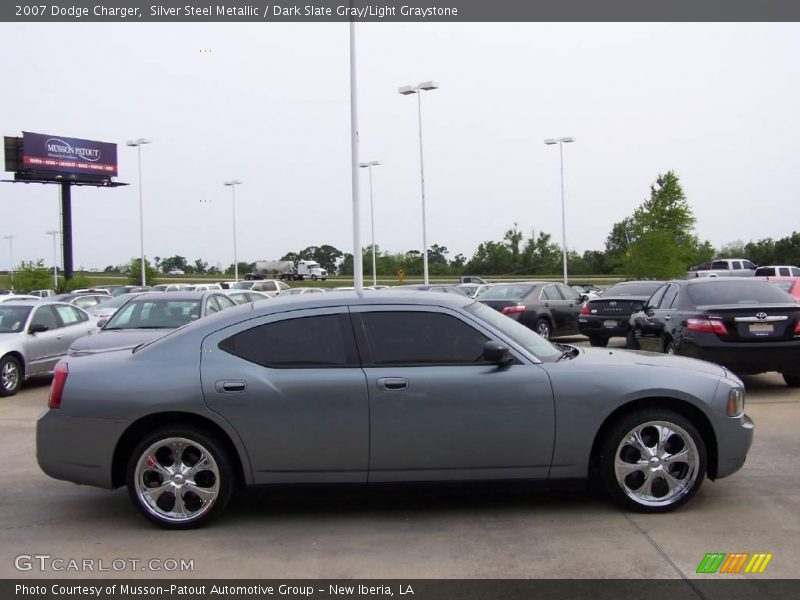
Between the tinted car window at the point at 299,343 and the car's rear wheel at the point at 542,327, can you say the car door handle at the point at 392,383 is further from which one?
the car's rear wheel at the point at 542,327

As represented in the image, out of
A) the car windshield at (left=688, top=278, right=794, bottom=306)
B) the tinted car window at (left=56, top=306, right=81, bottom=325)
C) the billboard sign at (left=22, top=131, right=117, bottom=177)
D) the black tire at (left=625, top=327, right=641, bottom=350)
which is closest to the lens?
the car windshield at (left=688, top=278, right=794, bottom=306)

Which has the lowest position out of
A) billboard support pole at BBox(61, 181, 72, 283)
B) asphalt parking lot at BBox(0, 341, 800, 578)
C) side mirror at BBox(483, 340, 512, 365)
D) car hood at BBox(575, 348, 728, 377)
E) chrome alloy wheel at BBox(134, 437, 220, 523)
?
asphalt parking lot at BBox(0, 341, 800, 578)

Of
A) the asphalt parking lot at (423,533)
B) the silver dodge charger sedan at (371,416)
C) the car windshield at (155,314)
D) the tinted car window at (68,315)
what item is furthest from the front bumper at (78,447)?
the tinted car window at (68,315)

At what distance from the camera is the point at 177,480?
4.98 metres

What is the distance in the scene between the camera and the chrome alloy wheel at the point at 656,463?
16.5ft

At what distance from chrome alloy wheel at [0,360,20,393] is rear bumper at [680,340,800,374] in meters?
10.2

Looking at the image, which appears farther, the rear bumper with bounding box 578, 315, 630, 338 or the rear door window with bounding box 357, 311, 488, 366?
the rear bumper with bounding box 578, 315, 630, 338

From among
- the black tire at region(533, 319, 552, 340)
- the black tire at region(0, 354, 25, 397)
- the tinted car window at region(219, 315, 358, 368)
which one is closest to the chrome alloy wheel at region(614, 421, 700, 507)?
the tinted car window at region(219, 315, 358, 368)

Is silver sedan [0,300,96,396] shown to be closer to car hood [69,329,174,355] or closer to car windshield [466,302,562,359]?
car hood [69,329,174,355]

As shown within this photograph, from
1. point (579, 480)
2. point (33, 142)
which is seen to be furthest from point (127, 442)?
point (33, 142)

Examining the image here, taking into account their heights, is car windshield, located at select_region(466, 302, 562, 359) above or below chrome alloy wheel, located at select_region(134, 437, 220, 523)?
above

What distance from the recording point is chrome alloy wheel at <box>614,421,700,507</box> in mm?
5043

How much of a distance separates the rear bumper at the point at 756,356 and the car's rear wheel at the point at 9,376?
10232mm
